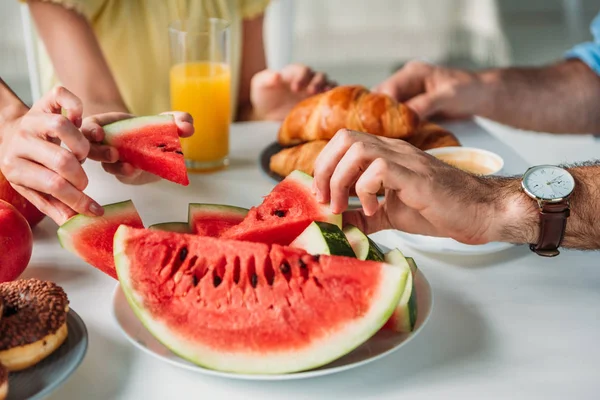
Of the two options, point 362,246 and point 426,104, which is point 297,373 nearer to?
point 362,246

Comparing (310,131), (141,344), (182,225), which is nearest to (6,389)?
(141,344)

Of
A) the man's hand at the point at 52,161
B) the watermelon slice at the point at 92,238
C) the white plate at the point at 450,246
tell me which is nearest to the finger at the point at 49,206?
the man's hand at the point at 52,161

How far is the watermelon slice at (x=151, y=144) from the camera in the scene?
4.55 feet

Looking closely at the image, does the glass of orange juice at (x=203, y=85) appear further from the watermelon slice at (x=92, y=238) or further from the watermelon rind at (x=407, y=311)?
the watermelon rind at (x=407, y=311)

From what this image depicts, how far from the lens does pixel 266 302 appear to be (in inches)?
39.0

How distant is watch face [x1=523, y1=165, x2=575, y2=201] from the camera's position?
128 cm

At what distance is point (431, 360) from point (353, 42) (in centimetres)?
411

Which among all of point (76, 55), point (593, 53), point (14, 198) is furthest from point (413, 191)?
point (593, 53)

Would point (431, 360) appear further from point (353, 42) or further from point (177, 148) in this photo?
point (353, 42)

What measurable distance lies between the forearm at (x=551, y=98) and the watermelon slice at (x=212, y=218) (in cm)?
129

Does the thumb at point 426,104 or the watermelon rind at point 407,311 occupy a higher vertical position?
the watermelon rind at point 407,311

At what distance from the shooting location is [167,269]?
3.45ft

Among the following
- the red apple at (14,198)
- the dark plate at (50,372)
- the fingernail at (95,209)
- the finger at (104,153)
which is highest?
the finger at (104,153)

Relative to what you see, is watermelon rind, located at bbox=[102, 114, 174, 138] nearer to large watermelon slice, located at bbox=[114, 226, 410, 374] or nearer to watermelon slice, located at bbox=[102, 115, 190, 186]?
watermelon slice, located at bbox=[102, 115, 190, 186]
